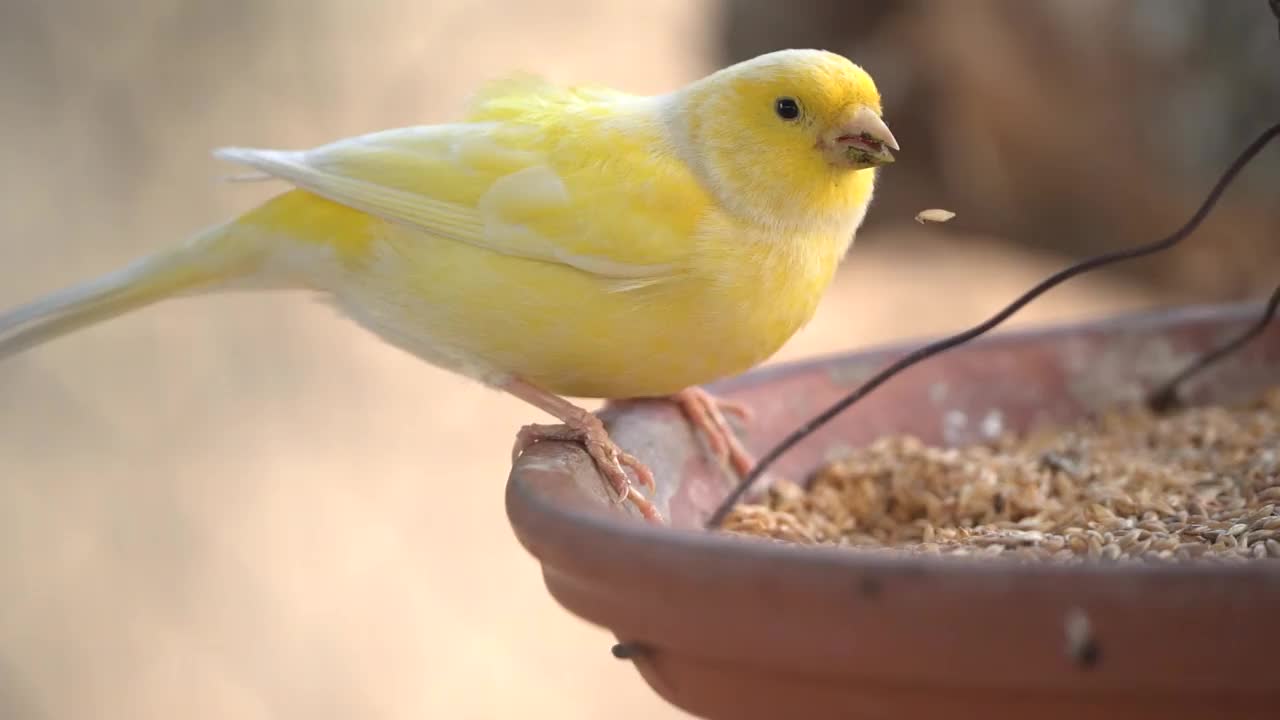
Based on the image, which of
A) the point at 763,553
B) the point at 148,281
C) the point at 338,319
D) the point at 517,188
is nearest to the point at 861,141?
the point at 517,188

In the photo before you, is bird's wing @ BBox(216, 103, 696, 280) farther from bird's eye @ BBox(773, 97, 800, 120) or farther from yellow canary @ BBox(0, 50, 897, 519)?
bird's eye @ BBox(773, 97, 800, 120)

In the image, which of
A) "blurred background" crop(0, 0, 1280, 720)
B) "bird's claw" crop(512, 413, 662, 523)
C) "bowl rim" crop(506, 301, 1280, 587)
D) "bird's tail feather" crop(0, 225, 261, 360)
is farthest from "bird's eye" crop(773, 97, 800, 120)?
"blurred background" crop(0, 0, 1280, 720)

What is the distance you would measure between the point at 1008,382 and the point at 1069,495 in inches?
20.8

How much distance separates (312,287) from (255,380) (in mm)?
3613

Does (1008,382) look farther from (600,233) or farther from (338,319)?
(338,319)

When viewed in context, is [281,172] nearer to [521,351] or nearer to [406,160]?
[406,160]

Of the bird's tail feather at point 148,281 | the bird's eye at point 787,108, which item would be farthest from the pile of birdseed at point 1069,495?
the bird's tail feather at point 148,281

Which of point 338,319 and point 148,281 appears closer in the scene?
point 148,281

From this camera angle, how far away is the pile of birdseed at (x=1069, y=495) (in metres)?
1.84

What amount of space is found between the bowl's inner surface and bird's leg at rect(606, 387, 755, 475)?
78 millimetres

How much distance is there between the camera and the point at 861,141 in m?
2.26

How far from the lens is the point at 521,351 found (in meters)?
2.30

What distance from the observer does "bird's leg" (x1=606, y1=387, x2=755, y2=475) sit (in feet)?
7.85

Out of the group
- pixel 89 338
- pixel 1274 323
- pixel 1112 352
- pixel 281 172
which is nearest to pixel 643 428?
pixel 281 172
